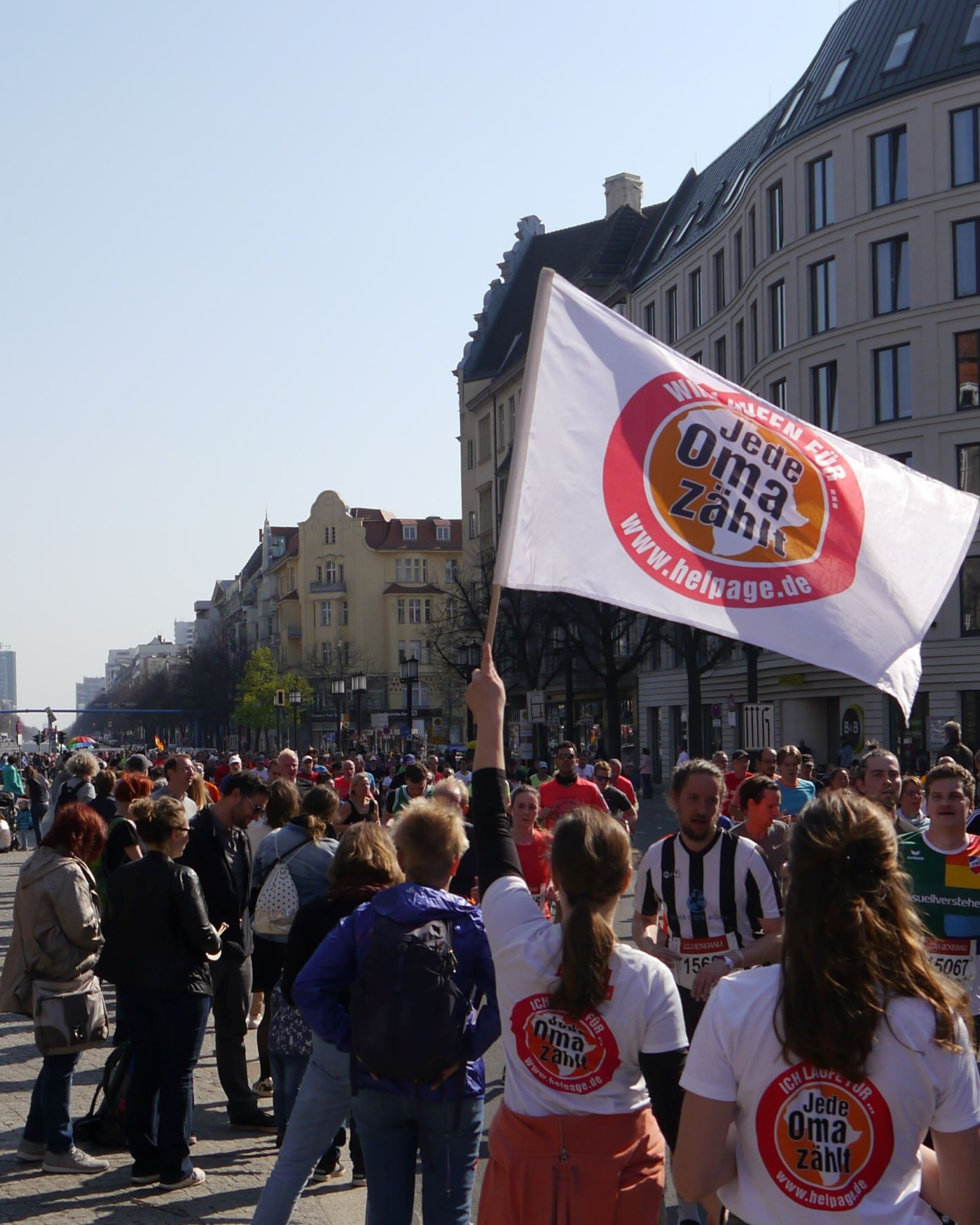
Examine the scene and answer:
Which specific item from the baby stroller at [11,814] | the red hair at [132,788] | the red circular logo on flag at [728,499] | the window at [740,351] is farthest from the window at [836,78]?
the red circular logo on flag at [728,499]

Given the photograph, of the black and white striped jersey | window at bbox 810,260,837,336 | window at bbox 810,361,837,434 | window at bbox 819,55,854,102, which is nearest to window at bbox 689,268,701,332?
window at bbox 810,260,837,336

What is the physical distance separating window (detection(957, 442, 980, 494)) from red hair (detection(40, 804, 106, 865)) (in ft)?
127

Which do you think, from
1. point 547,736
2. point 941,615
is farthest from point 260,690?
point 941,615

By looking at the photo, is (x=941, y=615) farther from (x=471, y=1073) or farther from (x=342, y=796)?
(x=471, y=1073)

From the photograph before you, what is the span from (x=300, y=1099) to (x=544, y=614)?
159 feet

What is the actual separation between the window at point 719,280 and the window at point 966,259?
12.7 metres

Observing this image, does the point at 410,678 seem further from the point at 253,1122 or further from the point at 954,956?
the point at 954,956

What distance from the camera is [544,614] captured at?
5381 cm

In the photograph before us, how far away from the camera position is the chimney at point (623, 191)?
77.2m

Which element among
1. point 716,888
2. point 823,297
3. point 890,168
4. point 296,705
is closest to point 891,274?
point 823,297

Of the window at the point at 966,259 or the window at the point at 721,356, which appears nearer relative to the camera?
the window at the point at 966,259

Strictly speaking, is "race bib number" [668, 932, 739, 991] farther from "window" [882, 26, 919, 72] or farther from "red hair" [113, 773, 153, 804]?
"window" [882, 26, 919, 72]

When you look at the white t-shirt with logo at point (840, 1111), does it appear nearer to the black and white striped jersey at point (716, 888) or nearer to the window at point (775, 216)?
the black and white striped jersey at point (716, 888)

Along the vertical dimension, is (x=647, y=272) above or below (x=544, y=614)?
above
